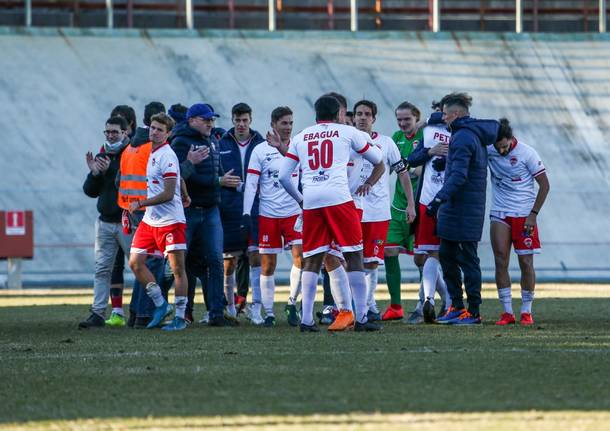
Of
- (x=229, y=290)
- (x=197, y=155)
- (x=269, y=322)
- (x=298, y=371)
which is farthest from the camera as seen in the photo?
(x=229, y=290)

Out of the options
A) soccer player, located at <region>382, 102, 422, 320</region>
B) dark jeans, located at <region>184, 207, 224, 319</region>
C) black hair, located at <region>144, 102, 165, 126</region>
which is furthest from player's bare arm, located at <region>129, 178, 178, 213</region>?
soccer player, located at <region>382, 102, 422, 320</region>

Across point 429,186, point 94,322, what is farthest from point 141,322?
point 429,186

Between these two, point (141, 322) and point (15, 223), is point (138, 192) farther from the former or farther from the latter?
point (15, 223)

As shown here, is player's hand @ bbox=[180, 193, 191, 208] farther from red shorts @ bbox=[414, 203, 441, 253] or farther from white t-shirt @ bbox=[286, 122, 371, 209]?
red shorts @ bbox=[414, 203, 441, 253]

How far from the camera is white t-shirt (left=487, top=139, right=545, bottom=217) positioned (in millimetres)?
12648

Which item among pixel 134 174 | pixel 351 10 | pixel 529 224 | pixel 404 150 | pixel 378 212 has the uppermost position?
pixel 351 10

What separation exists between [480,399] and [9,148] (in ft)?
76.4

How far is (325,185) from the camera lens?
11.6 metres

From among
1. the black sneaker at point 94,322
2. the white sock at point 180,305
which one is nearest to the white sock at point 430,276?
the white sock at point 180,305

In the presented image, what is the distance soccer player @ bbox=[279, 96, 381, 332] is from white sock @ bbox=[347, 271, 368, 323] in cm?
10

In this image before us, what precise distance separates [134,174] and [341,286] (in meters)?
2.16

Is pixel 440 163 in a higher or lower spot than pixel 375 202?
higher

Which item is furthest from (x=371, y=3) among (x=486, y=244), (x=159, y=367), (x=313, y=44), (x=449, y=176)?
(x=159, y=367)

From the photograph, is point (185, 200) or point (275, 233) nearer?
point (185, 200)
